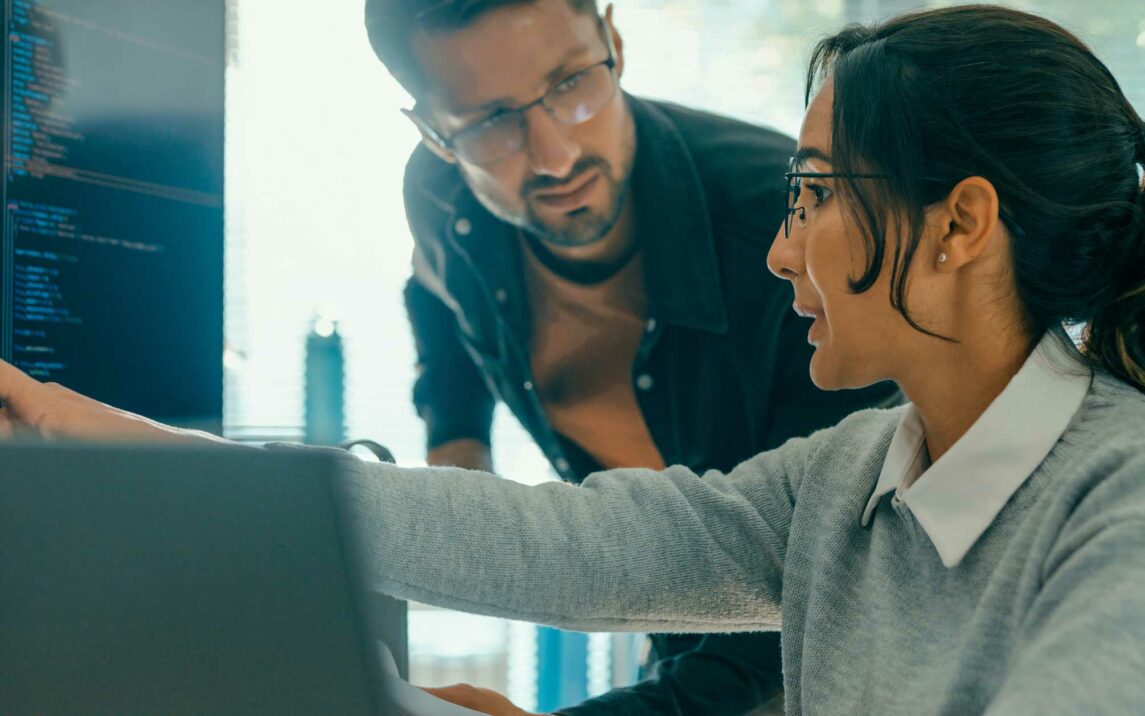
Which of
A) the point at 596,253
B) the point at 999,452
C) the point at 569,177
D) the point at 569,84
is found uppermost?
the point at 569,84

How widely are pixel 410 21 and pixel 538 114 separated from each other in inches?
8.9

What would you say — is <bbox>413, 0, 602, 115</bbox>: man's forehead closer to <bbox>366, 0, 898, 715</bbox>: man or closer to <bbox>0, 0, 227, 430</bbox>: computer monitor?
<bbox>366, 0, 898, 715</bbox>: man

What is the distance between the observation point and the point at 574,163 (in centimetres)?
160

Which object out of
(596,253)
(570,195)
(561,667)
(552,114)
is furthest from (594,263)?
(561,667)

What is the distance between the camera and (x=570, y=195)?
1.64m

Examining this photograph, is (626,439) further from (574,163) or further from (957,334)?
(957,334)

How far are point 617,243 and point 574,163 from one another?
0.54 feet

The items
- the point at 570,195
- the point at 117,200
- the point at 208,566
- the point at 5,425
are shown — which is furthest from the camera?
the point at 570,195

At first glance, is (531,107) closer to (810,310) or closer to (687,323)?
(687,323)

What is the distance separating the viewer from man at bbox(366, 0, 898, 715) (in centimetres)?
154

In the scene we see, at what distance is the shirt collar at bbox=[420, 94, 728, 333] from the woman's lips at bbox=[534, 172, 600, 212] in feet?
0.26

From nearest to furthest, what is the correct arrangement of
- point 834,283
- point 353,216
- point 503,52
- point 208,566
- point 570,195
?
1. point 208,566
2. point 834,283
3. point 503,52
4. point 570,195
5. point 353,216

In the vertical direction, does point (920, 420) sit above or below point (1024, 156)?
below

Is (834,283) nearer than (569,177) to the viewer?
Yes
